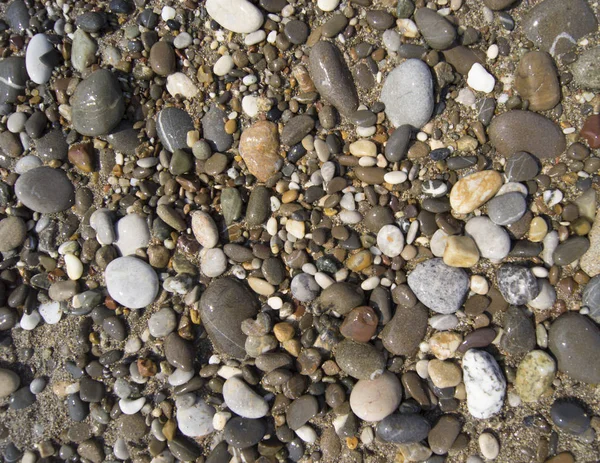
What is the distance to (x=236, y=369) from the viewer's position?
210 centimetres

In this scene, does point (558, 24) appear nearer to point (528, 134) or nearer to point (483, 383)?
point (528, 134)

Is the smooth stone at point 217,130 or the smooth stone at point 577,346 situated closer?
the smooth stone at point 577,346

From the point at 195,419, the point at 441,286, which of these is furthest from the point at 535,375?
the point at 195,419

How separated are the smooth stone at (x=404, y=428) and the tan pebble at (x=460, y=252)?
0.72 meters

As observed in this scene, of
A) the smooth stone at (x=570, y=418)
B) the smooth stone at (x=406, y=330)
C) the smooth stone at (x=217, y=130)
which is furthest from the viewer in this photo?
the smooth stone at (x=217, y=130)

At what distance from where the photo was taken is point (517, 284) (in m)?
1.96

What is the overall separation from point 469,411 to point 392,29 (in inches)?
72.2

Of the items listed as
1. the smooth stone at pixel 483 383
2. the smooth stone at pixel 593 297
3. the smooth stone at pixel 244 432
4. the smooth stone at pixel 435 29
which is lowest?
the smooth stone at pixel 244 432

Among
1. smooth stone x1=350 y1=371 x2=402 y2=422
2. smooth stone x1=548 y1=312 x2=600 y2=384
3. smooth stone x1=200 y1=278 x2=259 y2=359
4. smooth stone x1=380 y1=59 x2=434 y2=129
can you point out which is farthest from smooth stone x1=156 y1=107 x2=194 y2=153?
smooth stone x1=548 y1=312 x2=600 y2=384

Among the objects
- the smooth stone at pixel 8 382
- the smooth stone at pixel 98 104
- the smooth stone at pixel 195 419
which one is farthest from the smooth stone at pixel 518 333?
the smooth stone at pixel 8 382

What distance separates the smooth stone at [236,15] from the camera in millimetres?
2096

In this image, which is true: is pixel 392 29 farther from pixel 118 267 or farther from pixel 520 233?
pixel 118 267

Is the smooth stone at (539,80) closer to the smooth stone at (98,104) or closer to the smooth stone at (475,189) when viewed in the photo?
the smooth stone at (475,189)

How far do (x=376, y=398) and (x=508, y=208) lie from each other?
1053 mm
